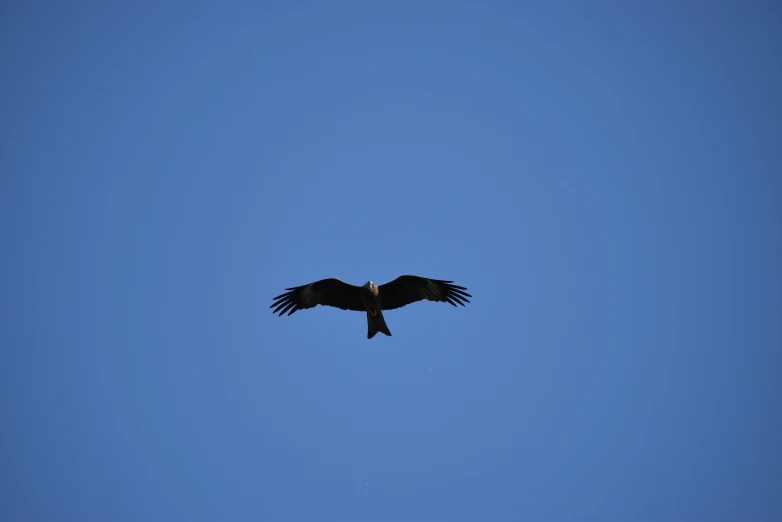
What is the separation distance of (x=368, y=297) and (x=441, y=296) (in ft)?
6.25

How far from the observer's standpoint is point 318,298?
16.8m

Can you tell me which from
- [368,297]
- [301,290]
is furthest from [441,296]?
[301,290]

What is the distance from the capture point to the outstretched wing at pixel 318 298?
16.7m

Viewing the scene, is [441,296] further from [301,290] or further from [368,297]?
[301,290]

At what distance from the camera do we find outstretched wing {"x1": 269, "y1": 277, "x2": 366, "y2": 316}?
1666 centimetres

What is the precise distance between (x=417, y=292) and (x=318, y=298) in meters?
2.45

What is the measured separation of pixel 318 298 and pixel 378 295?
5.44 ft

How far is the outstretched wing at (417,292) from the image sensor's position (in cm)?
1644

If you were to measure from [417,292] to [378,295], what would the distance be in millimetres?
1065

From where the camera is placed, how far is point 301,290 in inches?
662

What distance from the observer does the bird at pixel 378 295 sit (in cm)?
1625

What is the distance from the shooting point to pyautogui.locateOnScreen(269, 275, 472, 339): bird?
1625 cm

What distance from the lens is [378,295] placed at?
16.1 meters

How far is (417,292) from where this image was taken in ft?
54.5
